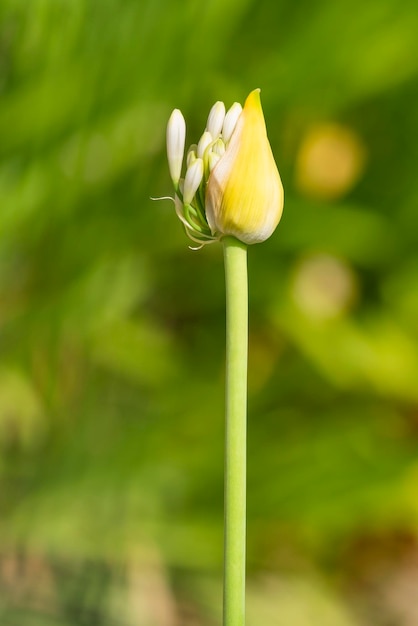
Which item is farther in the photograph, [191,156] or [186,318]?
[186,318]

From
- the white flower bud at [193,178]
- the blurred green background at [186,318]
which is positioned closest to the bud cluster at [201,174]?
the white flower bud at [193,178]

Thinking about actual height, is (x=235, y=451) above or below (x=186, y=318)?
below

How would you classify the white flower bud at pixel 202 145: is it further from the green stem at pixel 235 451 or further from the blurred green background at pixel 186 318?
the blurred green background at pixel 186 318

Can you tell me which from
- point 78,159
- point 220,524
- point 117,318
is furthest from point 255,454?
point 78,159

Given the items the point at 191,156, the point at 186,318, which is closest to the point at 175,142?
the point at 191,156

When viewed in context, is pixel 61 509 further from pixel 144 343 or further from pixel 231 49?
pixel 231 49

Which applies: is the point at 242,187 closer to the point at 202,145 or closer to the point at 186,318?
the point at 202,145
